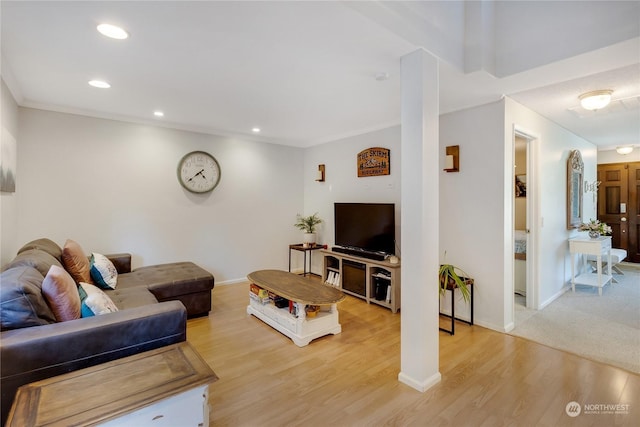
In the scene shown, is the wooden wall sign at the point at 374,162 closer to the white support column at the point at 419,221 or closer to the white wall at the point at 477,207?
the white wall at the point at 477,207

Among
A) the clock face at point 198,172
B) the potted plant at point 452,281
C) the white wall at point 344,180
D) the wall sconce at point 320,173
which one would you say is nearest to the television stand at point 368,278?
the white wall at point 344,180

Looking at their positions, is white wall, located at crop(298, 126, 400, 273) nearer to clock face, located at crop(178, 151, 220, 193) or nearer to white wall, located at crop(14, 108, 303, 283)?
white wall, located at crop(14, 108, 303, 283)

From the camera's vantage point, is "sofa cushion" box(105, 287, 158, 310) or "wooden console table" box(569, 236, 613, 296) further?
"wooden console table" box(569, 236, 613, 296)

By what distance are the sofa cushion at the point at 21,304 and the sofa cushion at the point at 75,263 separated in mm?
1098

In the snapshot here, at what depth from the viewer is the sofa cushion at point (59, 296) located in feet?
5.64

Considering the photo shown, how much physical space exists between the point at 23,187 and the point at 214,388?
309cm

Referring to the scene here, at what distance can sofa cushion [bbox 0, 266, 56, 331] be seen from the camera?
4.81 feet

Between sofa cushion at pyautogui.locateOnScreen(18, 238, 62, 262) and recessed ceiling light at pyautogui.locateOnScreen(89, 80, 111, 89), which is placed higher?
recessed ceiling light at pyautogui.locateOnScreen(89, 80, 111, 89)

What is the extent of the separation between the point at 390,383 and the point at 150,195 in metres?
3.64

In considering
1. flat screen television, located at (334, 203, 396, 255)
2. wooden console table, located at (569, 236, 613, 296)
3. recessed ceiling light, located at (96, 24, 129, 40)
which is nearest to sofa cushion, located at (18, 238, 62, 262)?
recessed ceiling light, located at (96, 24, 129, 40)

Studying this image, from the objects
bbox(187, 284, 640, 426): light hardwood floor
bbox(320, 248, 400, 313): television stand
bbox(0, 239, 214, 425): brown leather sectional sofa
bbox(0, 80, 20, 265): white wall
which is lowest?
bbox(187, 284, 640, 426): light hardwood floor

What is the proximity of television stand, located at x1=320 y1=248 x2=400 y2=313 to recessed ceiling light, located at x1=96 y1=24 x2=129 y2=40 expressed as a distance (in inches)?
126

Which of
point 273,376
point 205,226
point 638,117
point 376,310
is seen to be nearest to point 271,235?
point 205,226

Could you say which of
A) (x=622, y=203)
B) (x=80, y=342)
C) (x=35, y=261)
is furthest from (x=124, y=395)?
(x=622, y=203)
